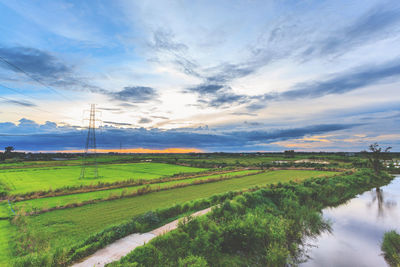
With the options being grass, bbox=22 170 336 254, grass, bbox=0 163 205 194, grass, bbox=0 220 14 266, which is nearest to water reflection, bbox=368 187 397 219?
grass, bbox=22 170 336 254

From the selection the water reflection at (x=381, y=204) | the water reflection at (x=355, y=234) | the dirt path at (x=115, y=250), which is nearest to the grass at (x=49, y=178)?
the dirt path at (x=115, y=250)

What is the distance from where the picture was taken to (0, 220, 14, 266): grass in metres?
8.94

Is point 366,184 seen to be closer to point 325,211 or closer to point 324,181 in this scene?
point 324,181

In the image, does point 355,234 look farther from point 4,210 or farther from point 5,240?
point 4,210

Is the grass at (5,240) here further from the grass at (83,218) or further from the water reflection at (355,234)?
the water reflection at (355,234)

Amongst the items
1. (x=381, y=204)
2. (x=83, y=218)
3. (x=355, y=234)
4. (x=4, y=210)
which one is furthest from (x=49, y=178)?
(x=381, y=204)

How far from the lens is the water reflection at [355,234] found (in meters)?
10.9

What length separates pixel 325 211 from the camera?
1998 cm

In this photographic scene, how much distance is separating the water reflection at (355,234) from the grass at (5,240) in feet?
46.3

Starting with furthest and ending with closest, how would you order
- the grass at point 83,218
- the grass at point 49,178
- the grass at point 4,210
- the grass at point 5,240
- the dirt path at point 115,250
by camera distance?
the grass at point 49,178 < the grass at point 4,210 < the grass at point 83,218 < the grass at point 5,240 < the dirt path at point 115,250

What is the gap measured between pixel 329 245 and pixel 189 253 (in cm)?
947

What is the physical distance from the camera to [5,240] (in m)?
11.0

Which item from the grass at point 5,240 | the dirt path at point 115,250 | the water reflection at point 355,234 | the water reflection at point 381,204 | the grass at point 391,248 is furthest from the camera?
the water reflection at point 381,204

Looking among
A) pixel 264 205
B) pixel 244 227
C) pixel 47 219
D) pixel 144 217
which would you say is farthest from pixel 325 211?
pixel 47 219
